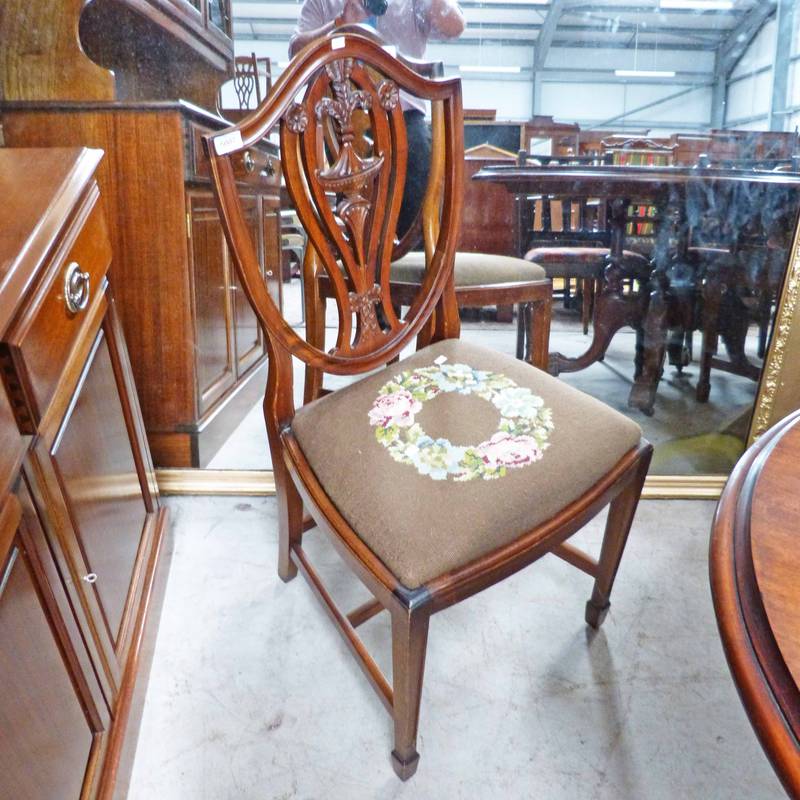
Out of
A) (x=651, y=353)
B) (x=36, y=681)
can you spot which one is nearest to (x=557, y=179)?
(x=651, y=353)

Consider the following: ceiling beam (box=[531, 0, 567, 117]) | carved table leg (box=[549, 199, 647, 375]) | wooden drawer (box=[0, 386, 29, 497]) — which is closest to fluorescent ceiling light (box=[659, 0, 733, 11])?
ceiling beam (box=[531, 0, 567, 117])

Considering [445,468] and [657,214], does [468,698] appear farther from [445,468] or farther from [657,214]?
[657,214]

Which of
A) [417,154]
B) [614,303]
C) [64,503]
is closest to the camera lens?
[64,503]

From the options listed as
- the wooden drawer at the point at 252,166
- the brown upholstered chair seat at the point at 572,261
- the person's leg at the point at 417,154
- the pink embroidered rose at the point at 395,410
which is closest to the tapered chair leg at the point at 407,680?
the pink embroidered rose at the point at 395,410

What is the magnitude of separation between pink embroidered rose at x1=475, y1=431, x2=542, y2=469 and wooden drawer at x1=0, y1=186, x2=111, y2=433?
569 mm

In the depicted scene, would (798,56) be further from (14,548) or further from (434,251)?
(14,548)

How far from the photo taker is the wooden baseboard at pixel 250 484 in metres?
1.68

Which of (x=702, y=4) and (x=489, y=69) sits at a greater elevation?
(x=702, y=4)

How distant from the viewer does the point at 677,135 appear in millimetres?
1647

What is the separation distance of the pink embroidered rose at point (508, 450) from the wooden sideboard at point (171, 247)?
0.89 meters

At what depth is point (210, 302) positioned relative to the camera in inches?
66.3

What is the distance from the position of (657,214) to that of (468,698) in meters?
1.42

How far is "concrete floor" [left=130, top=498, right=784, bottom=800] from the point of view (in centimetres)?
92

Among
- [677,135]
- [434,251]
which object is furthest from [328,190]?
[677,135]
